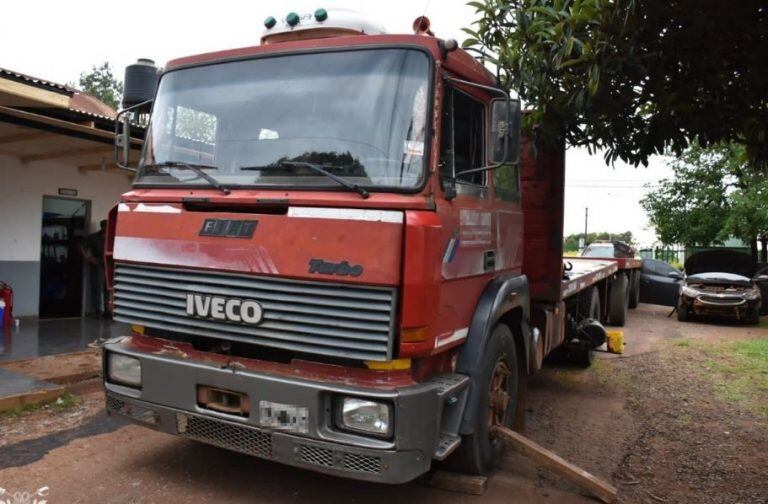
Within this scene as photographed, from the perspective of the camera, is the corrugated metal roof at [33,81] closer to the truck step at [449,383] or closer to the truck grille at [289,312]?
the truck grille at [289,312]

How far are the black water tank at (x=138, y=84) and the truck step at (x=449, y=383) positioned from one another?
3010 millimetres

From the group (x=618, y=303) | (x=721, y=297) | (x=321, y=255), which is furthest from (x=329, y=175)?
(x=721, y=297)

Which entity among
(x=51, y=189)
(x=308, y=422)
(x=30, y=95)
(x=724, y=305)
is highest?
(x=30, y=95)

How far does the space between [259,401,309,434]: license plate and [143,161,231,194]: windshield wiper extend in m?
1.20

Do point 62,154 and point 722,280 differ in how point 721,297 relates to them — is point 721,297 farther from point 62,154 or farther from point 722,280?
point 62,154

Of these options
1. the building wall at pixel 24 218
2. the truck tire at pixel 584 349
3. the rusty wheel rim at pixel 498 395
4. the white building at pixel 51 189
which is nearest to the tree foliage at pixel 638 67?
the rusty wheel rim at pixel 498 395

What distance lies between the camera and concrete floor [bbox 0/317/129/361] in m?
6.98

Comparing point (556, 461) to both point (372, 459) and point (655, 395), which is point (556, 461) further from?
point (655, 395)

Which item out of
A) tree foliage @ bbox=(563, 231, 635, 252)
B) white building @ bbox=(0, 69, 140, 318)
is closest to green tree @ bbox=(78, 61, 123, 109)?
white building @ bbox=(0, 69, 140, 318)

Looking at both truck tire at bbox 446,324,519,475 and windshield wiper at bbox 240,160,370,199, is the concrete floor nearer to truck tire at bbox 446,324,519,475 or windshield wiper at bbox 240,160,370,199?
windshield wiper at bbox 240,160,370,199

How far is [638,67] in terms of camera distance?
13.1ft

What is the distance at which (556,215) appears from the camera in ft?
17.9

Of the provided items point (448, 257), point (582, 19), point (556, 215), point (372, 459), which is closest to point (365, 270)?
point (448, 257)

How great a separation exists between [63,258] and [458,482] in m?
8.74
